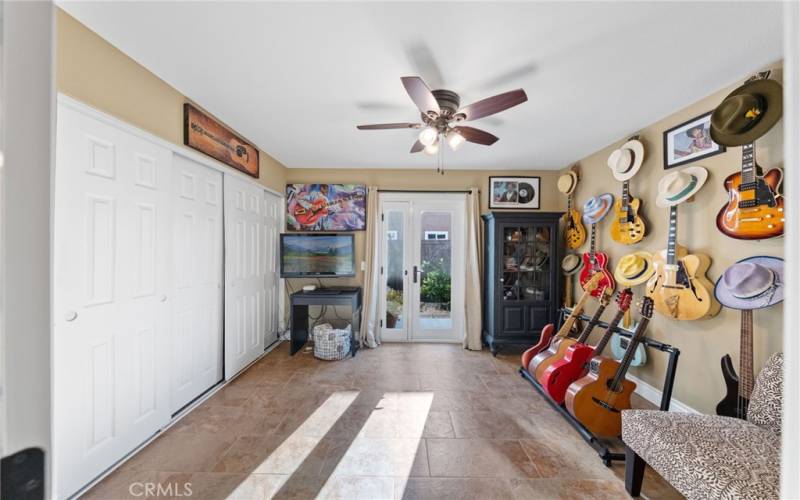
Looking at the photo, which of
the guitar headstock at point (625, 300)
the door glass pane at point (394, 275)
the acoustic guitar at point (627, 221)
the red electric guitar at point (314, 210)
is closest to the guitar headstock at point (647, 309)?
the guitar headstock at point (625, 300)

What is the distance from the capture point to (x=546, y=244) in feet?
11.9

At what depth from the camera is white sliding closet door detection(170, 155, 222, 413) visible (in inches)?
85.6

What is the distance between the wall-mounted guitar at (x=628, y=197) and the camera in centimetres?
257

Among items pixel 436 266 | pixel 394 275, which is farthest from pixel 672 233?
A: pixel 394 275

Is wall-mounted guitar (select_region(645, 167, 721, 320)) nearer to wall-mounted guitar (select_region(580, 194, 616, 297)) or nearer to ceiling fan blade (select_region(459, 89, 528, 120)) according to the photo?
wall-mounted guitar (select_region(580, 194, 616, 297))

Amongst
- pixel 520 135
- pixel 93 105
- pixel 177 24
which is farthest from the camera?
pixel 520 135

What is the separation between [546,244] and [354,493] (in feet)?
10.7

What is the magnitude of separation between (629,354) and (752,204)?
3.84 ft

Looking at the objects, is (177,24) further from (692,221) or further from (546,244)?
(546,244)

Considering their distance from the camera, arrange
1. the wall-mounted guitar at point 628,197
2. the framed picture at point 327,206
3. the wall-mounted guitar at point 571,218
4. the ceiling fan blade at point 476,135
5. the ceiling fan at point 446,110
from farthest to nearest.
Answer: the framed picture at point 327,206 < the wall-mounted guitar at point 571,218 < the wall-mounted guitar at point 628,197 < the ceiling fan blade at point 476,135 < the ceiling fan at point 446,110

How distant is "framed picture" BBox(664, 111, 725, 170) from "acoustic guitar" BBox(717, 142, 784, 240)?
278 mm

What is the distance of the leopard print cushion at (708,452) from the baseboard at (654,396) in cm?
86

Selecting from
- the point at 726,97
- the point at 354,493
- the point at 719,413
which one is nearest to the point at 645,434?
the point at 719,413
